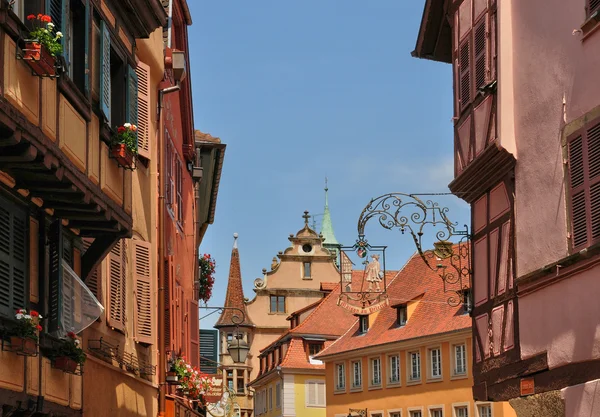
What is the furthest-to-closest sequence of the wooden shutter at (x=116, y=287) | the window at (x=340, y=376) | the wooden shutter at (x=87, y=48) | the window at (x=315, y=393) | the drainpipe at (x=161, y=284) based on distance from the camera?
the window at (x=315, y=393) → the window at (x=340, y=376) → the drainpipe at (x=161, y=284) → the wooden shutter at (x=116, y=287) → the wooden shutter at (x=87, y=48)

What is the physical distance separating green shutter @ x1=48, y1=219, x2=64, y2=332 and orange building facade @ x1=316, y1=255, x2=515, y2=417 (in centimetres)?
3286

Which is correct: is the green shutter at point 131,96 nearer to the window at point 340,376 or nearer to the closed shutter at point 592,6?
the closed shutter at point 592,6

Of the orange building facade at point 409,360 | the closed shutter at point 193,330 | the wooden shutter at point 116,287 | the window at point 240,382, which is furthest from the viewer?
the window at point 240,382

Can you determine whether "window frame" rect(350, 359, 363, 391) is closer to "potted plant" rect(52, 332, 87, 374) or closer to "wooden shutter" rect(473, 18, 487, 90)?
"wooden shutter" rect(473, 18, 487, 90)

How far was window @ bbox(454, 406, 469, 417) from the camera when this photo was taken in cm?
4756

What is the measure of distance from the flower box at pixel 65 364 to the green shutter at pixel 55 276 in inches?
16.0

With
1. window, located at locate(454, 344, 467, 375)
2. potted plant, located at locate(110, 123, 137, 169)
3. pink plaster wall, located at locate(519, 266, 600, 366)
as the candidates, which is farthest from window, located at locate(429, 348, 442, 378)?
potted plant, located at locate(110, 123, 137, 169)

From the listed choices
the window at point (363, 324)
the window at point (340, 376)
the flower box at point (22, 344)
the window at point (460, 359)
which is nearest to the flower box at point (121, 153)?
the flower box at point (22, 344)

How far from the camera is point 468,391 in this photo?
4738 centimetres

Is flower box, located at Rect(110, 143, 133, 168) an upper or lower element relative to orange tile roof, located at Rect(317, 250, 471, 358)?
lower

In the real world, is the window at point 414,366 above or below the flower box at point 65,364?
above

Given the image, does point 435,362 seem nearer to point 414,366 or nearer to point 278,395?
point 414,366

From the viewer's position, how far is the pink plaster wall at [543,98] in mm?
13086

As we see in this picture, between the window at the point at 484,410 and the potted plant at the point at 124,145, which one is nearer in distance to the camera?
the potted plant at the point at 124,145
